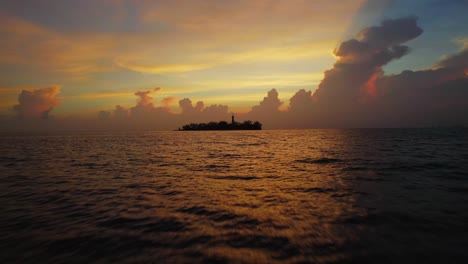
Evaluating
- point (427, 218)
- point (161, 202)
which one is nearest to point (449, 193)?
point (427, 218)

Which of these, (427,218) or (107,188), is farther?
(107,188)

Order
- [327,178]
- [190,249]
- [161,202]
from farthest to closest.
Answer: [327,178] < [161,202] < [190,249]

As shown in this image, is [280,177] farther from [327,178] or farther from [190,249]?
[190,249]

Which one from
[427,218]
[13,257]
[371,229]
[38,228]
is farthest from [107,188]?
[427,218]

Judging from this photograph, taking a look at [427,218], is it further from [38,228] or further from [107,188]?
[107,188]

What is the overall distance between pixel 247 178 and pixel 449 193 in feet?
38.0

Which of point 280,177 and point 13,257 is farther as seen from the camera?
point 280,177

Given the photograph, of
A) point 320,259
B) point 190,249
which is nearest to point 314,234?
point 320,259

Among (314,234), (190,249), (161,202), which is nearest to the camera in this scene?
(190,249)

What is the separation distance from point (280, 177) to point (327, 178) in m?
3.28

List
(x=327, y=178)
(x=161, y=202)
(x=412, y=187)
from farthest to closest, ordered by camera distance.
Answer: (x=327, y=178) < (x=412, y=187) < (x=161, y=202)

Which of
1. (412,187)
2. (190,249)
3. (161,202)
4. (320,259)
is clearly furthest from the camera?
(412,187)

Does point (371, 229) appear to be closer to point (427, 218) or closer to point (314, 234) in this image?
point (314, 234)

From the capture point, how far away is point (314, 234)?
8430 mm
